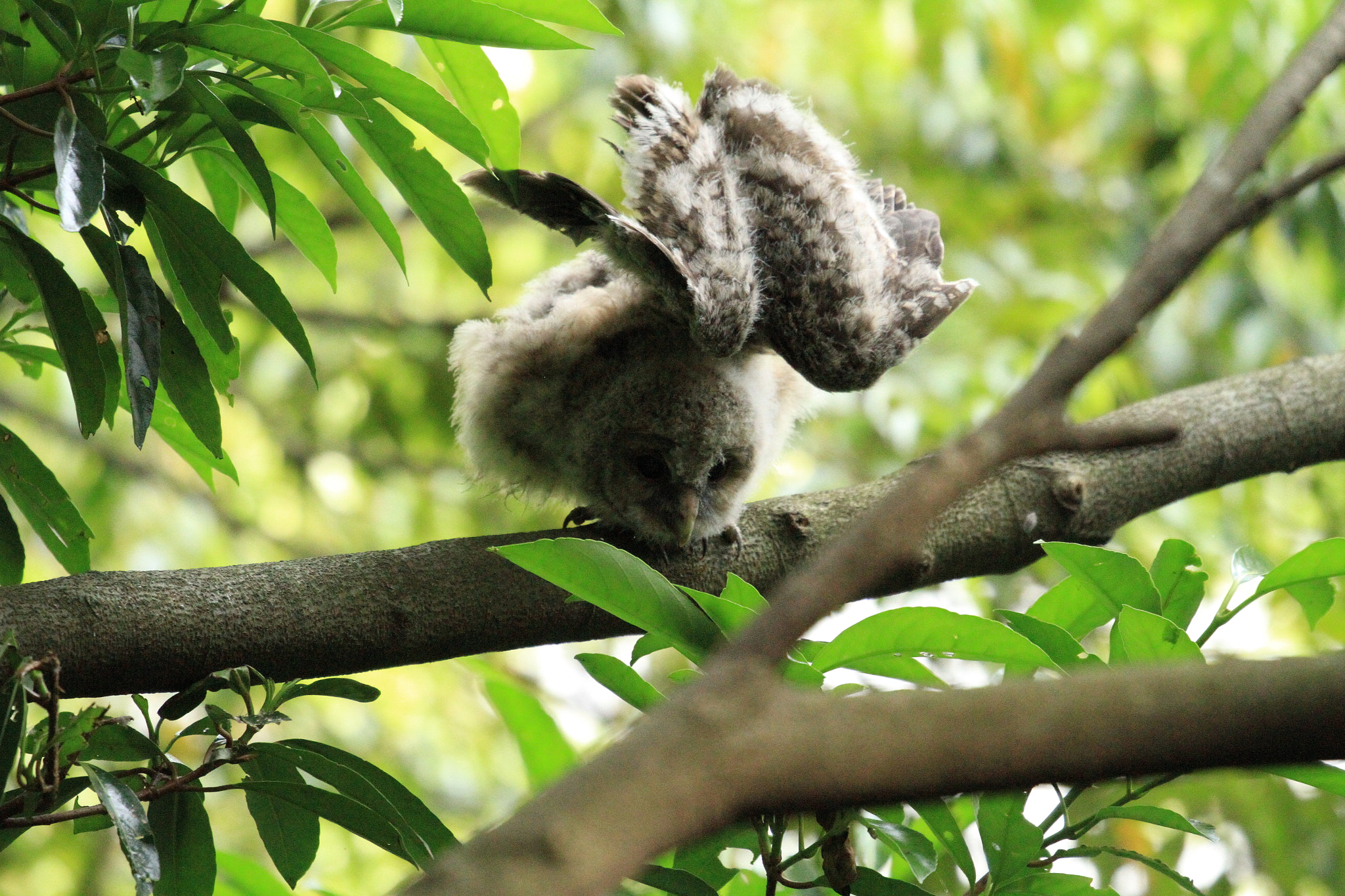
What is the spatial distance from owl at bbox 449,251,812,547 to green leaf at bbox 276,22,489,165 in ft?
2.48

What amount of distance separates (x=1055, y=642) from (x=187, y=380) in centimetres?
111

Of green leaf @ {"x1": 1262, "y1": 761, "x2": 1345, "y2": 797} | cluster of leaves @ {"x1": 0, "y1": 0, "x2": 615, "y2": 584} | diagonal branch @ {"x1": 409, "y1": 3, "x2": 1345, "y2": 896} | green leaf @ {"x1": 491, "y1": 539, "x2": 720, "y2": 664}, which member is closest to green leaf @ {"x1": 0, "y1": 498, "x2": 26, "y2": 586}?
cluster of leaves @ {"x1": 0, "y1": 0, "x2": 615, "y2": 584}

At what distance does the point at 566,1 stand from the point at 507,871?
1.35 m

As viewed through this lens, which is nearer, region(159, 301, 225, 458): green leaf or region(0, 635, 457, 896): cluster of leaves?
region(0, 635, 457, 896): cluster of leaves

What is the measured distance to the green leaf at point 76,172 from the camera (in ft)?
3.49

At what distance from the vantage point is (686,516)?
213 cm

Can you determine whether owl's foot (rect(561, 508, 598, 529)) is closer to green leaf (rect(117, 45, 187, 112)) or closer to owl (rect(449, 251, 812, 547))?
owl (rect(449, 251, 812, 547))

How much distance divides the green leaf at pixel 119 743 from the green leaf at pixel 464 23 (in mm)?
919

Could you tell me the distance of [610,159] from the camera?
464 cm

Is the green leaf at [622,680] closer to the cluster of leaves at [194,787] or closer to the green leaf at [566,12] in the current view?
the cluster of leaves at [194,787]

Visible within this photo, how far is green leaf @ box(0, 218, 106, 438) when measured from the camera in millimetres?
1257

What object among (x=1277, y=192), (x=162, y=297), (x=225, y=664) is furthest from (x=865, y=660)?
(x=162, y=297)

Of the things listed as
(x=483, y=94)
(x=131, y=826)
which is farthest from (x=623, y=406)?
(x=131, y=826)

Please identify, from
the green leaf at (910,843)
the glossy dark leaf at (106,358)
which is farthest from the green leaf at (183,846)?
the green leaf at (910,843)
